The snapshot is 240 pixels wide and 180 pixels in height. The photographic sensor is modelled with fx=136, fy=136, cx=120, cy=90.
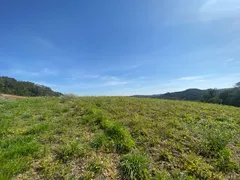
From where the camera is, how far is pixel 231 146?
3938 mm

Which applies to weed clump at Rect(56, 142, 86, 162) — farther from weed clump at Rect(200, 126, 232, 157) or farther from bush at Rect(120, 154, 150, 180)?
weed clump at Rect(200, 126, 232, 157)

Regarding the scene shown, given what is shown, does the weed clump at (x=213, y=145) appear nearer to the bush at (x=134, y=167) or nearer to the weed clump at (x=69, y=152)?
the bush at (x=134, y=167)

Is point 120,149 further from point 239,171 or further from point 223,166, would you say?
point 239,171

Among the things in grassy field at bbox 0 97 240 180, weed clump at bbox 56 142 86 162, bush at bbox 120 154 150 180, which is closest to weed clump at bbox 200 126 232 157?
grassy field at bbox 0 97 240 180

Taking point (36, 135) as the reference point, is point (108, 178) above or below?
below

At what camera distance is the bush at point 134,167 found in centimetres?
280

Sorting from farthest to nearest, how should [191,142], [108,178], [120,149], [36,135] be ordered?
[36,135], [191,142], [120,149], [108,178]

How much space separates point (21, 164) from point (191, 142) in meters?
4.42

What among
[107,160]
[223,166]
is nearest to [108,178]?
[107,160]

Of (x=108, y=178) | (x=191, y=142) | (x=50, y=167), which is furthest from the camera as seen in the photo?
(x=191, y=142)

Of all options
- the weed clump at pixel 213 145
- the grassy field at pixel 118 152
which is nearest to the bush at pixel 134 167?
the grassy field at pixel 118 152

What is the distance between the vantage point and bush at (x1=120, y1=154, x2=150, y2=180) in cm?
280

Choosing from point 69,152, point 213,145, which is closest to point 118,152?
point 69,152

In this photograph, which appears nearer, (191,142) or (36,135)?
(191,142)
